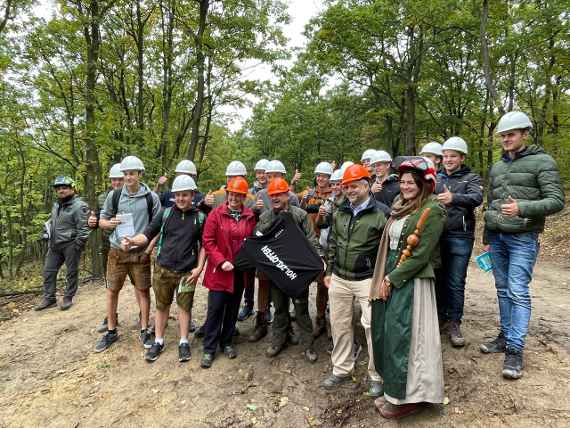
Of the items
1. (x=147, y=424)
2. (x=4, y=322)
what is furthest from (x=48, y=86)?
(x=147, y=424)

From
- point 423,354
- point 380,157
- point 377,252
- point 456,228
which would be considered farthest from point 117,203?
point 456,228

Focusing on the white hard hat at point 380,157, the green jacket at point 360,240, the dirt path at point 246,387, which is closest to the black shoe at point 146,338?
the dirt path at point 246,387

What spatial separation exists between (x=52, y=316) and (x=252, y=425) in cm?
552

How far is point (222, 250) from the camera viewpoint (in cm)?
443

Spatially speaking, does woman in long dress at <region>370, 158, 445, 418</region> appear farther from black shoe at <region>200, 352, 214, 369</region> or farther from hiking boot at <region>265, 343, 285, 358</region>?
black shoe at <region>200, 352, 214, 369</region>

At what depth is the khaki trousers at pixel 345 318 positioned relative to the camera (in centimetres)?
355

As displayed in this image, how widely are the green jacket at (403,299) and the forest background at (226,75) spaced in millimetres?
8703

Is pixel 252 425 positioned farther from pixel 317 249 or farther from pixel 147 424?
pixel 317 249

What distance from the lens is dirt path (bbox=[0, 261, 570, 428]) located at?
125 inches

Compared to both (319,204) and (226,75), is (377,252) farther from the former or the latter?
(226,75)

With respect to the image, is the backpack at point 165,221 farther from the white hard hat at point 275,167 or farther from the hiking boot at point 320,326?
the hiking boot at point 320,326

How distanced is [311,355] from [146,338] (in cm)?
258

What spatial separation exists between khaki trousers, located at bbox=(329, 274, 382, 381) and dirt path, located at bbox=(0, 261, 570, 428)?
11.8 inches

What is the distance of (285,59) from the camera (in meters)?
13.6
